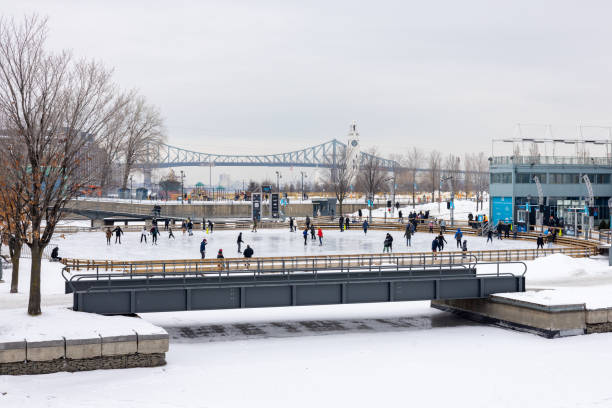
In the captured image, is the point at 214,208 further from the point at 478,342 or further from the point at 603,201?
the point at 478,342

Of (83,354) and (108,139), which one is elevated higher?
(108,139)

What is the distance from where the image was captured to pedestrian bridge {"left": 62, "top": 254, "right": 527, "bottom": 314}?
25469mm

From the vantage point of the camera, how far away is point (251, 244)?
174ft

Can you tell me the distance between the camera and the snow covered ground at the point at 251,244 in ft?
152

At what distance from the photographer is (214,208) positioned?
90.0 m

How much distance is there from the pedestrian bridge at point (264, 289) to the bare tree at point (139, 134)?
65.0 m

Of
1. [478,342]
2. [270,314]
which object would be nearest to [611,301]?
[478,342]

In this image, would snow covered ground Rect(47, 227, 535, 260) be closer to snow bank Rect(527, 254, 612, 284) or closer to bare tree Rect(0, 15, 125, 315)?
snow bank Rect(527, 254, 612, 284)

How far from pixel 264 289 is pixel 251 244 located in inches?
1010

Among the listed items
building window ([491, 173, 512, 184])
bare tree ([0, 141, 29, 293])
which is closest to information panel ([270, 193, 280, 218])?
building window ([491, 173, 512, 184])

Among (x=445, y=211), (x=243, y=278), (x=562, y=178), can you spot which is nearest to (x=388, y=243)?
(x=243, y=278)

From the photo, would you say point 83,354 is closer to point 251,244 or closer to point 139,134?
point 251,244

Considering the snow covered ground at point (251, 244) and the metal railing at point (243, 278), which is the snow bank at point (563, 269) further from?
the snow covered ground at point (251, 244)

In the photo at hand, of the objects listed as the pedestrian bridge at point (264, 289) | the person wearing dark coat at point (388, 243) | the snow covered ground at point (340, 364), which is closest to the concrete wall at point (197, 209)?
the person wearing dark coat at point (388, 243)
